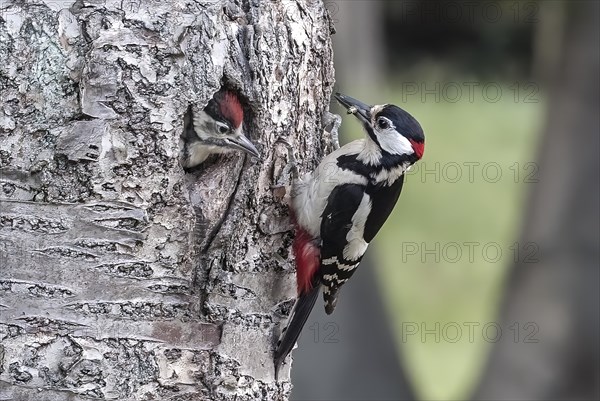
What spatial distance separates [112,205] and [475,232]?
10616 millimetres

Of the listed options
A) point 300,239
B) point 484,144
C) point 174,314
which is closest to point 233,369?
point 174,314

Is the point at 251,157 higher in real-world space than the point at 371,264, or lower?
higher

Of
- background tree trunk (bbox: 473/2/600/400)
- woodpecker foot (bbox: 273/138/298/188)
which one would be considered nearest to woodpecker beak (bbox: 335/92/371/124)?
woodpecker foot (bbox: 273/138/298/188)

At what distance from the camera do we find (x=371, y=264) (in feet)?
24.1

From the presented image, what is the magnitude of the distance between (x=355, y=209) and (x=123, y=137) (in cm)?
154

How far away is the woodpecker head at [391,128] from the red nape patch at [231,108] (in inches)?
34.5

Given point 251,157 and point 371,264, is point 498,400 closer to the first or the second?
point 371,264

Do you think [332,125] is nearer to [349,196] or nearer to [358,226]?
[349,196]

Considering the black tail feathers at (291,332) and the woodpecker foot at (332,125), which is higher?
the woodpecker foot at (332,125)

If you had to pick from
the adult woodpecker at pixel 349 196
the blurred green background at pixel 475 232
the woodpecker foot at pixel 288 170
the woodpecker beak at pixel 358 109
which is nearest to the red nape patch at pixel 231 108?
the woodpecker foot at pixel 288 170

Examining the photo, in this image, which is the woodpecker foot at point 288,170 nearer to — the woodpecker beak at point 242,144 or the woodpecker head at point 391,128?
the woodpecker beak at point 242,144

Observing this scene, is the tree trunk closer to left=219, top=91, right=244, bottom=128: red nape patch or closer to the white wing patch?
left=219, top=91, right=244, bottom=128: red nape patch

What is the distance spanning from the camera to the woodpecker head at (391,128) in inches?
165

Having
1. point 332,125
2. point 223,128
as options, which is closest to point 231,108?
point 223,128
